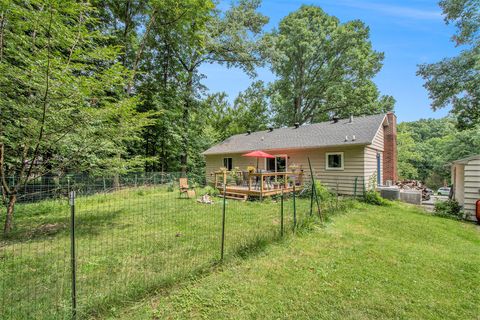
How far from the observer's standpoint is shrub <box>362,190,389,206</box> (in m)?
8.98

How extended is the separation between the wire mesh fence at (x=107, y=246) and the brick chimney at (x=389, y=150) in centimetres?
770

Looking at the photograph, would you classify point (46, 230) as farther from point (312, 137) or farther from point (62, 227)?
point (312, 137)

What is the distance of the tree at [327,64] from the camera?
20625mm

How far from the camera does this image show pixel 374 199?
9.18m

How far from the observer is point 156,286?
297 cm

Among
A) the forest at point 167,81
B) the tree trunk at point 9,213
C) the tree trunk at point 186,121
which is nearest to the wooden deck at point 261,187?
the forest at point 167,81

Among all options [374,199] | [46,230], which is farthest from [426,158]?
[46,230]

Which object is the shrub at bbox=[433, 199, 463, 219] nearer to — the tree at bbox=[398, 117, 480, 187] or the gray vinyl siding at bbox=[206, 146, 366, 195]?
the gray vinyl siding at bbox=[206, 146, 366, 195]

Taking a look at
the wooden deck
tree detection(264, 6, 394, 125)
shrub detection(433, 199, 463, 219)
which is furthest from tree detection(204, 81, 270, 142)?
shrub detection(433, 199, 463, 219)

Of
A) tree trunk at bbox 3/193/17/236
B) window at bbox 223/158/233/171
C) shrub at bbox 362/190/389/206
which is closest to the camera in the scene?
tree trunk at bbox 3/193/17/236

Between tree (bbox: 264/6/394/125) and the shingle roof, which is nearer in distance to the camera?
the shingle roof

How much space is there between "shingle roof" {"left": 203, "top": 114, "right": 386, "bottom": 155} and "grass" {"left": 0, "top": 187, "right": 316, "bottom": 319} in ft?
17.5

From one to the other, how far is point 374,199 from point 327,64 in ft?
55.8

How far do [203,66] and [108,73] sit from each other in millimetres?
15229
